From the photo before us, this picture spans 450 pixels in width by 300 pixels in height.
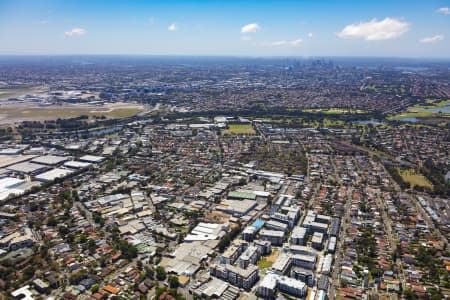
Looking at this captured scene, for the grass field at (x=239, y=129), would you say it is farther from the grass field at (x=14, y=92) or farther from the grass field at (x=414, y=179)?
the grass field at (x=14, y=92)

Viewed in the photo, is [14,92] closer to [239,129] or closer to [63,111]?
[63,111]

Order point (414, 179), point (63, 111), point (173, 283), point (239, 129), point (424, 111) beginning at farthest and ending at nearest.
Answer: point (424, 111) < point (63, 111) < point (239, 129) < point (414, 179) < point (173, 283)

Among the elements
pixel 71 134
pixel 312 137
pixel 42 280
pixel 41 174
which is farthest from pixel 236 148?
pixel 42 280

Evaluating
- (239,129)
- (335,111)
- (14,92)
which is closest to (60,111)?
(14,92)

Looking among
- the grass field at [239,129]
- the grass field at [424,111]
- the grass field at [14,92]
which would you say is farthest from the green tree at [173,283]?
the grass field at [14,92]

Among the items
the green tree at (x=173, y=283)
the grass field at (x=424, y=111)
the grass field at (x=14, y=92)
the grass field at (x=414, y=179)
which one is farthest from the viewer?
the grass field at (x=14, y=92)

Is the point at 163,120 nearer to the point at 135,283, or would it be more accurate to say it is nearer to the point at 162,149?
the point at 162,149
